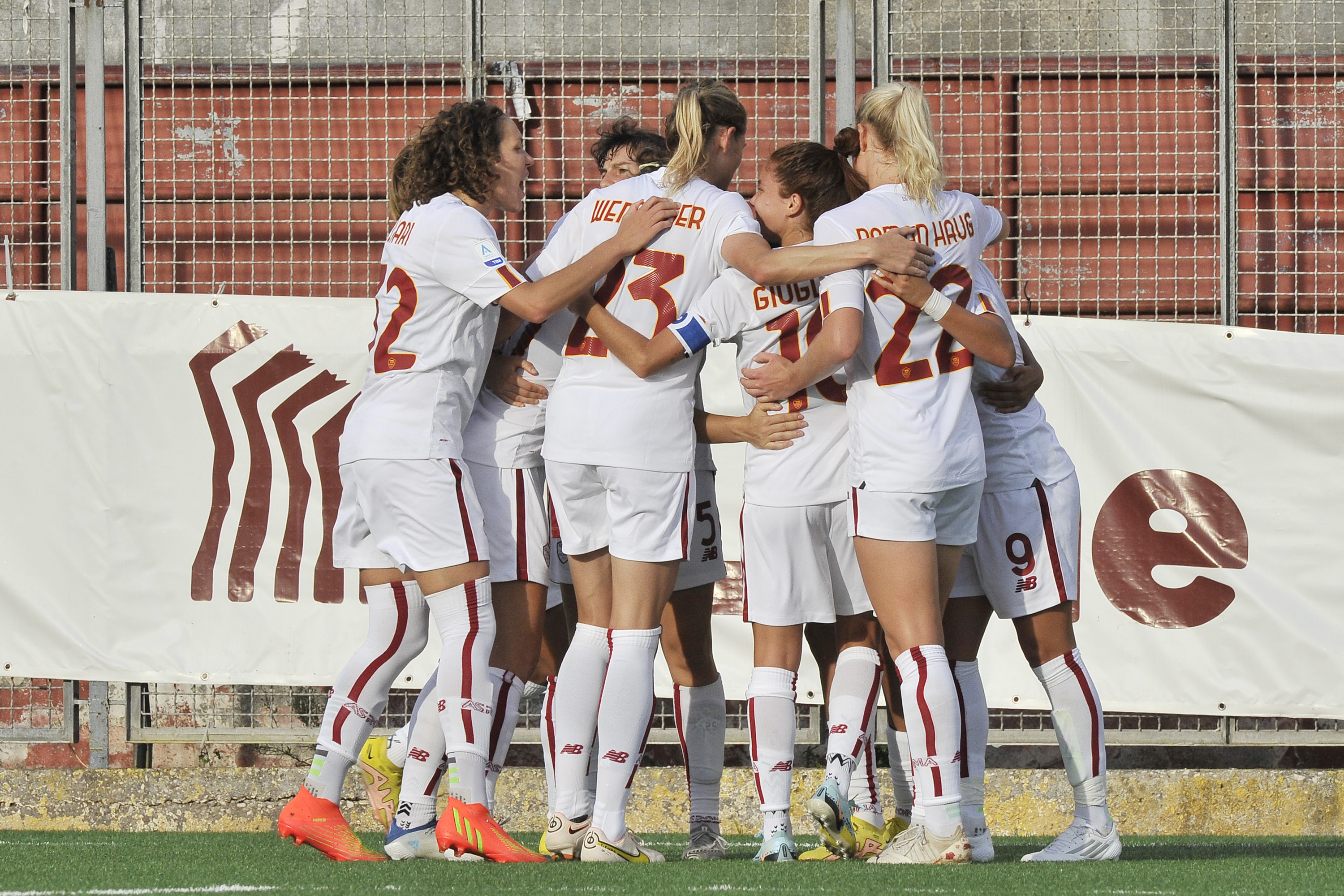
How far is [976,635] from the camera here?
13.7 feet

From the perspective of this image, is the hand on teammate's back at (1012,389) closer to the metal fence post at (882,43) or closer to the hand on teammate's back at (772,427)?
the hand on teammate's back at (772,427)

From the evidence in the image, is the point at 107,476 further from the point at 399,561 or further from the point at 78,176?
the point at 399,561

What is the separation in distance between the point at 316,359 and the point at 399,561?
233 cm

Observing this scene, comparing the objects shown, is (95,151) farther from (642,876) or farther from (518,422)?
(642,876)

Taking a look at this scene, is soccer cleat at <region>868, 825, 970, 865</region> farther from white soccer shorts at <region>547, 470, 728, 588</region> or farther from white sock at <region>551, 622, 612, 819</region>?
white soccer shorts at <region>547, 470, 728, 588</region>

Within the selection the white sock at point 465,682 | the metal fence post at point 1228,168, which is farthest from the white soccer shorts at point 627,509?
the metal fence post at point 1228,168

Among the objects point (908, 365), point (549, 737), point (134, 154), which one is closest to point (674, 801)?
point (549, 737)

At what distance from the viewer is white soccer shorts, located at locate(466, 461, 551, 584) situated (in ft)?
13.9

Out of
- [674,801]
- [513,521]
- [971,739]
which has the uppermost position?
[513,521]

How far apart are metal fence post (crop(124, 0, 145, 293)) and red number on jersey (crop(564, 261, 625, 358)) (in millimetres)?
3062

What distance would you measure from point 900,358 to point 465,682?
1456 millimetres

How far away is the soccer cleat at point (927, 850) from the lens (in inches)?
143

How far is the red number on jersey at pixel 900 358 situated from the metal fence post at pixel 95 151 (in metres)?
3.88

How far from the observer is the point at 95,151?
6332 millimetres
